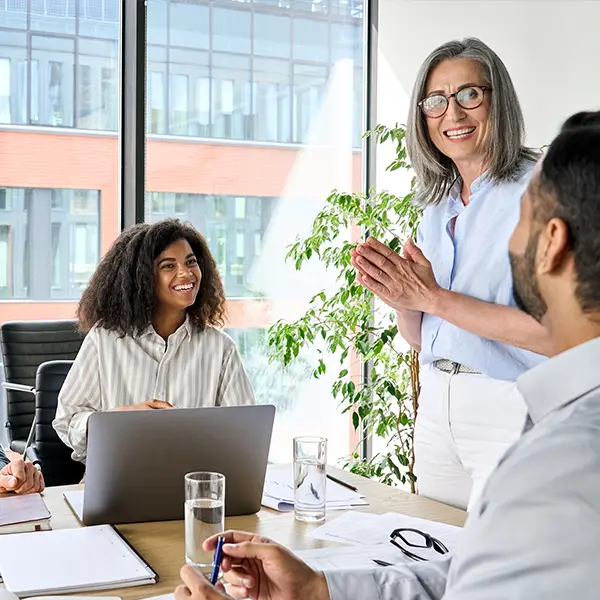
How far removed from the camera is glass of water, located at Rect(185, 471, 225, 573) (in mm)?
1506

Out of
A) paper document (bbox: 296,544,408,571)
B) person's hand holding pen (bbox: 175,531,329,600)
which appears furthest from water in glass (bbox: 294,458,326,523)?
person's hand holding pen (bbox: 175,531,329,600)

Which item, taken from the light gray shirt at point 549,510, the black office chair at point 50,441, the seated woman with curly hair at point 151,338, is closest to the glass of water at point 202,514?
the light gray shirt at point 549,510

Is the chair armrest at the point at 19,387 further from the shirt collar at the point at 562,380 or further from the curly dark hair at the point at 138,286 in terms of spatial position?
the shirt collar at the point at 562,380

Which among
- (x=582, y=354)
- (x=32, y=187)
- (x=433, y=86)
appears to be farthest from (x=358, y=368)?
(x=582, y=354)

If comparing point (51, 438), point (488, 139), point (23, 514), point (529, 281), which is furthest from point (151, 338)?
point (529, 281)

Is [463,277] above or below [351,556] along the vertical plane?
above

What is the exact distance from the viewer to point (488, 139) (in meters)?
2.18

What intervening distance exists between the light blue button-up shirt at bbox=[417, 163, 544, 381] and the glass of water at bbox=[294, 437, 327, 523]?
0.42m

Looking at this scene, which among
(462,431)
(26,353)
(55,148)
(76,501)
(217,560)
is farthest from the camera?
(55,148)

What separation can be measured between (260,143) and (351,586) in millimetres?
3421

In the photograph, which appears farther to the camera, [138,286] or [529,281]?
[138,286]

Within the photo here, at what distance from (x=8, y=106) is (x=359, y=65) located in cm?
185

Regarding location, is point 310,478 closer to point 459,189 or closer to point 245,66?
point 459,189

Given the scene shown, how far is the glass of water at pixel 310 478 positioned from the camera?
183 centimetres
